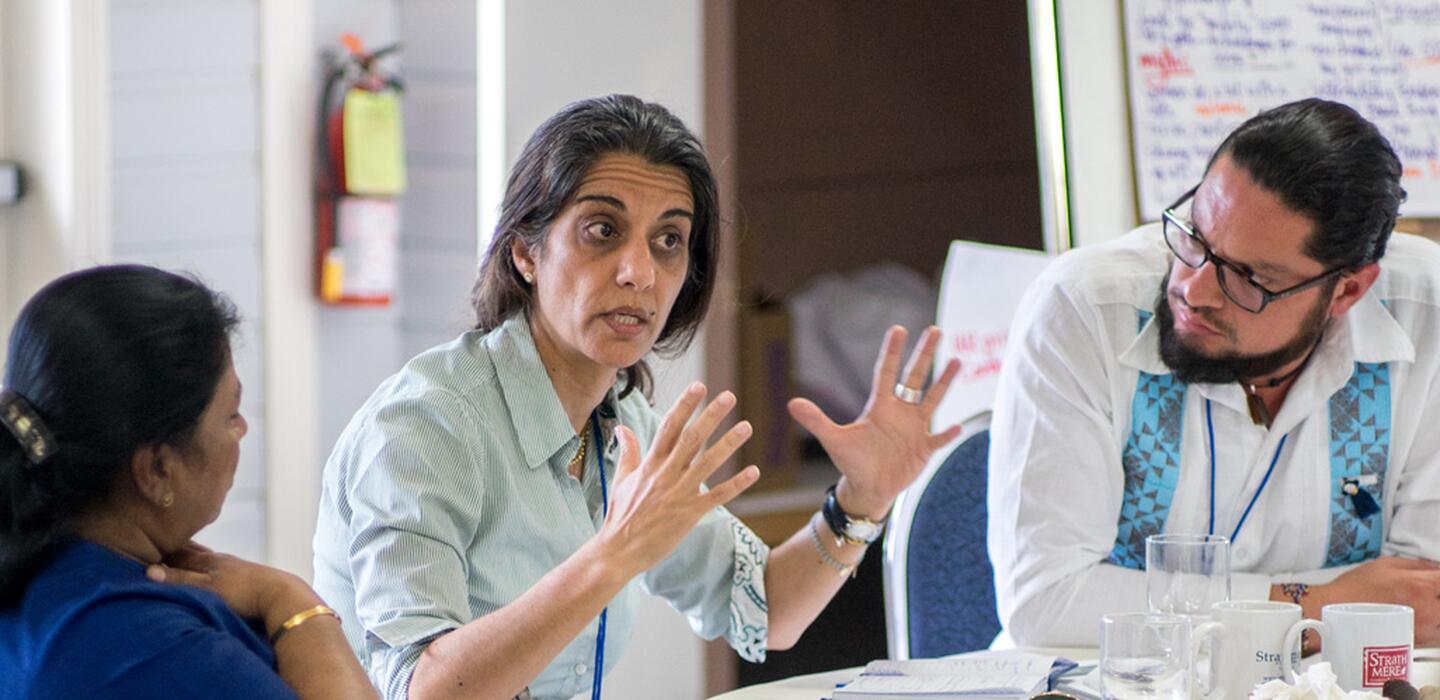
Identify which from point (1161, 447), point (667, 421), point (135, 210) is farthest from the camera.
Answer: point (135, 210)

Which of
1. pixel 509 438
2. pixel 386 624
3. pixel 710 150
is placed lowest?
pixel 386 624

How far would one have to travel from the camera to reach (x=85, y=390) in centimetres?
124

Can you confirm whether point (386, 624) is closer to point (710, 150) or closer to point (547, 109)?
point (547, 109)

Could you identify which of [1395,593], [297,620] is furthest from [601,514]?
[1395,593]

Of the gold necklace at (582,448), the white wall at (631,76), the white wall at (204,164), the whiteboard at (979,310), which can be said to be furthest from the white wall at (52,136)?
the gold necklace at (582,448)

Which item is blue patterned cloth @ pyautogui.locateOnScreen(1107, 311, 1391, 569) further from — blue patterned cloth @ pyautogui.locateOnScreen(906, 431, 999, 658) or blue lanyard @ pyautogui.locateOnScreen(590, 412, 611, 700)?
blue lanyard @ pyautogui.locateOnScreen(590, 412, 611, 700)

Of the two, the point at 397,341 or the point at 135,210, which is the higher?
the point at 135,210

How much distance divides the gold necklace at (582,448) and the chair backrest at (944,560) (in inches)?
23.7

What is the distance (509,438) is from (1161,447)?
90cm

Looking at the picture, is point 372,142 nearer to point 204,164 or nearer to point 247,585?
point 204,164

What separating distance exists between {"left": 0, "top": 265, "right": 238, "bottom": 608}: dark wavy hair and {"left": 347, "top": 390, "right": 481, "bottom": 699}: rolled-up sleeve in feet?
1.27

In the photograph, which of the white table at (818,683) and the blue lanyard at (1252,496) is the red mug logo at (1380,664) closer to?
the white table at (818,683)

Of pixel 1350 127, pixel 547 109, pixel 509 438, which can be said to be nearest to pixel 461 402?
pixel 509 438

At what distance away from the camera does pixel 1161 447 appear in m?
2.16
